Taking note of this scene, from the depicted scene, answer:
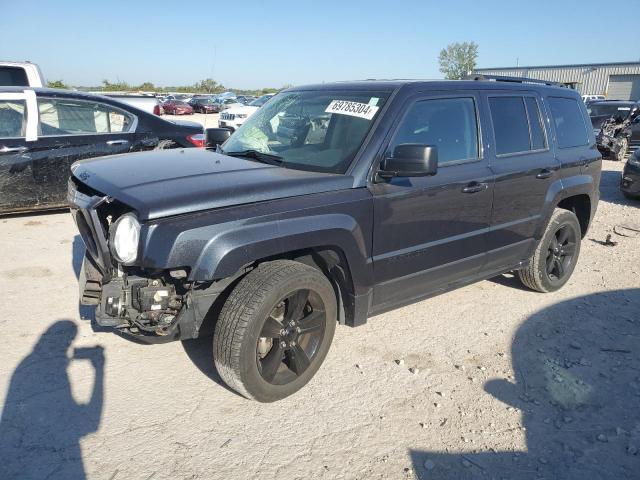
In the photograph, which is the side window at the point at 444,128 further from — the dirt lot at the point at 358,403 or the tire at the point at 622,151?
the tire at the point at 622,151

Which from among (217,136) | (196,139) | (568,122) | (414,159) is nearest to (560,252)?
(568,122)

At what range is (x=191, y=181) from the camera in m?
2.82

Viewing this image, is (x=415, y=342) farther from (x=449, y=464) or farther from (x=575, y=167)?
(x=575, y=167)

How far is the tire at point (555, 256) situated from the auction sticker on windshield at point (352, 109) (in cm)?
229

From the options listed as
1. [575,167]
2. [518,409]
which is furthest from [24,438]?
[575,167]

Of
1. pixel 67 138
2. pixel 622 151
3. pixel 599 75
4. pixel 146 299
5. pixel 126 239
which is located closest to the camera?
pixel 126 239

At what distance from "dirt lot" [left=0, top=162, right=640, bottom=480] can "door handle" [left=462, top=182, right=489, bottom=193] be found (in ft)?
3.76

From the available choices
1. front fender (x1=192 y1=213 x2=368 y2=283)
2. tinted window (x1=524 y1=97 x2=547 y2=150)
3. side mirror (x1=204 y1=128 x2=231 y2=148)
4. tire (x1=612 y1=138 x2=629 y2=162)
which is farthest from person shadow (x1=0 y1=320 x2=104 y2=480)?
tire (x1=612 y1=138 x2=629 y2=162)

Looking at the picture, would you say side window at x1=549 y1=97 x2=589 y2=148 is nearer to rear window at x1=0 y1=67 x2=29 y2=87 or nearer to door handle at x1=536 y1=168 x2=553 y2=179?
door handle at x1=536 y1=168 x2=553 y2=179

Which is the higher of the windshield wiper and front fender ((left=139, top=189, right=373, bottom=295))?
the windshield wiper

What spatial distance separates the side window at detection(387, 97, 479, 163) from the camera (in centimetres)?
338

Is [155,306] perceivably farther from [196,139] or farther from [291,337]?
[196,139]

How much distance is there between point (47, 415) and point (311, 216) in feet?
6.06

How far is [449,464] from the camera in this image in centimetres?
258
